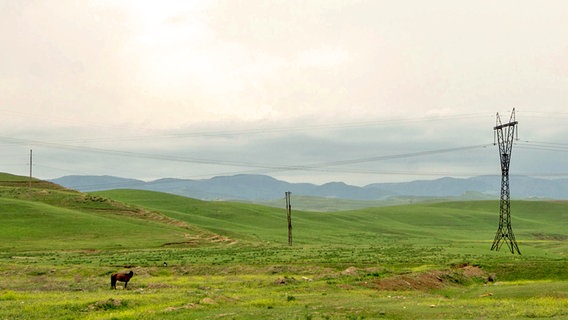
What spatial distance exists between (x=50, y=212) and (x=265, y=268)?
8246cm

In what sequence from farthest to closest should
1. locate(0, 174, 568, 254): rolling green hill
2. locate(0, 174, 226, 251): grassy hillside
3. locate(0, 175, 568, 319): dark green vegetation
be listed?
locate(0, 174, 568, 254): rolling green hill → locate(0, 174, 226, 251): grassy hillside → locate(0, 175, 568, 319): dark green vegetation

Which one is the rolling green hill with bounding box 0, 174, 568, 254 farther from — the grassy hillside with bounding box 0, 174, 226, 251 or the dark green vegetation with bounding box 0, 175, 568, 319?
the dark green vegetation with bounding box 0, 175, 568, 319

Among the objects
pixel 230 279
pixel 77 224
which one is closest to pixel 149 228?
pixel 77 224

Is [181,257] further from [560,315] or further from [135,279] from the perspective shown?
[560,315]

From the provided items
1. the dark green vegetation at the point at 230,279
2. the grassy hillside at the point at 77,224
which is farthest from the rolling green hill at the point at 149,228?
the dark green vegetation at the point at 230,279

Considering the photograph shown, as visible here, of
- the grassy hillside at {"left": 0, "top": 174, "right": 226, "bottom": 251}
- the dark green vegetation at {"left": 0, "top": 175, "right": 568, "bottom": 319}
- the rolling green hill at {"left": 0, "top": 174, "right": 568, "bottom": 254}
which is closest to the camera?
the dark green vegetation at {"left": 0, "top": 175, "right": 568, "bottom": 319}

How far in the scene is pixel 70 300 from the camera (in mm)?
37719

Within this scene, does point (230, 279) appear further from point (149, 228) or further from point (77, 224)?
point (77, 224)

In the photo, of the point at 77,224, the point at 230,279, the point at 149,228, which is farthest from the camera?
the point at 149,228

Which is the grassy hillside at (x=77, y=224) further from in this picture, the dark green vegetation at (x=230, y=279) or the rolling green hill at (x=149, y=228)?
the dark green vegetation at (x=230, y=279)

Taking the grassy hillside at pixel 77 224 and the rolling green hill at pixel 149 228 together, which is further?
the rolling green hill at pixel 149 228

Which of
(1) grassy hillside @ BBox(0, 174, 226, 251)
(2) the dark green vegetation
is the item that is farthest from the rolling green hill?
(2) the dark green vegetation

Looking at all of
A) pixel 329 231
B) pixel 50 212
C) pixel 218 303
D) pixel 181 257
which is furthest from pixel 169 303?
pixel 329 231

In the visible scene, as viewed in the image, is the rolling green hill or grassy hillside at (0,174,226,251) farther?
the rolling green hill
